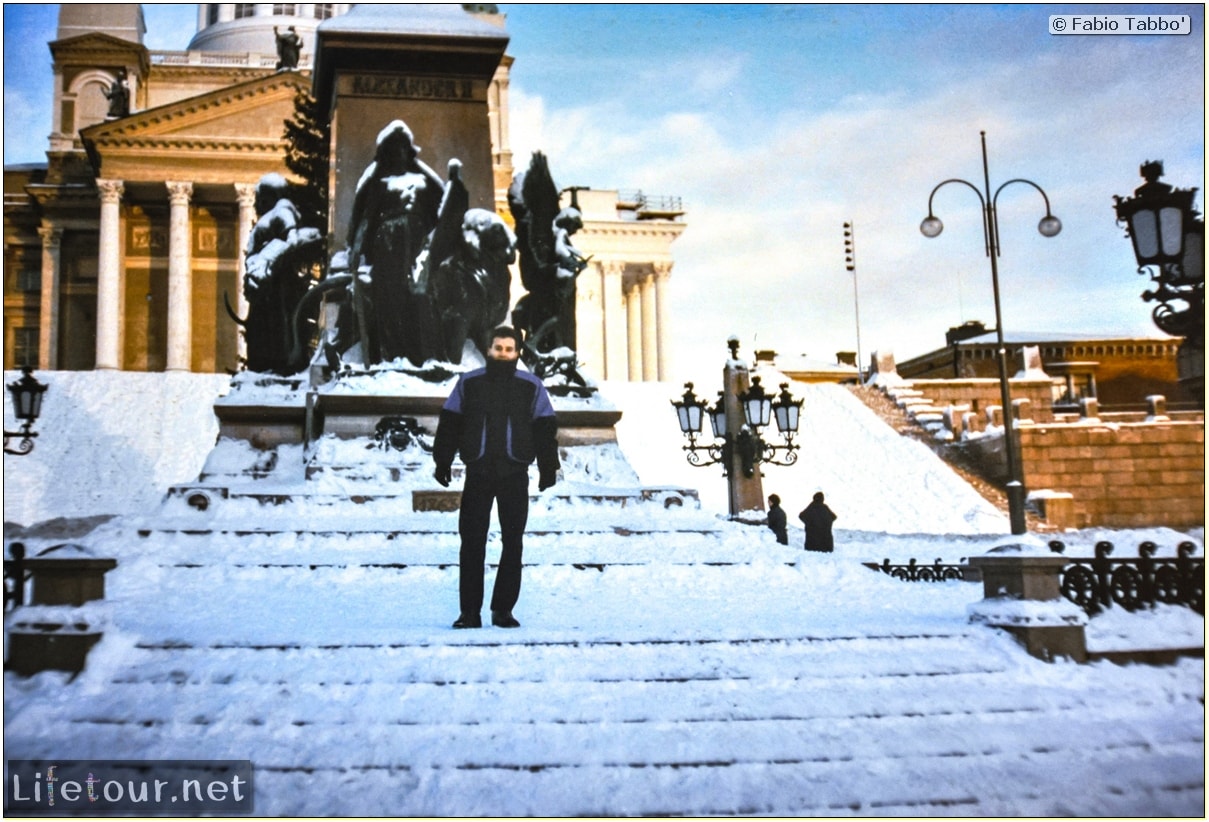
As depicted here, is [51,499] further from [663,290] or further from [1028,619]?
[663,290]

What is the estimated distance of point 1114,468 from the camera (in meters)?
27.8

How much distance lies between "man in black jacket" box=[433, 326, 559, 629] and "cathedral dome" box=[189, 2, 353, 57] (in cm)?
6836

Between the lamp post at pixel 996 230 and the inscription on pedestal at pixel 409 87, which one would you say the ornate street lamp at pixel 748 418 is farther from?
the inscription on pedestal at pixel 409 87

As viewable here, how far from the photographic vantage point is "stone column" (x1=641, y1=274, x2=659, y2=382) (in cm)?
6631

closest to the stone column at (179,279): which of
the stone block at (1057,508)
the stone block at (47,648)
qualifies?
the stone block at (1057,508)

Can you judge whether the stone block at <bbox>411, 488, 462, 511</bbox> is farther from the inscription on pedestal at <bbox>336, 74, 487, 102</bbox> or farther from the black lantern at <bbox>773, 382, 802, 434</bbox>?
the black lantern at <bbox>773, 382, 802, 434</bbox>

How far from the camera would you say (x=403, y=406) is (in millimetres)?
12531

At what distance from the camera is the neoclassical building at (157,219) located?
5253 cm

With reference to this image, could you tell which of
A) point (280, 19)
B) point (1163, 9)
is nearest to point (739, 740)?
point (1163, 9)

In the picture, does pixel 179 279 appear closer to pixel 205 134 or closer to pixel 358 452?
pixel 205 134

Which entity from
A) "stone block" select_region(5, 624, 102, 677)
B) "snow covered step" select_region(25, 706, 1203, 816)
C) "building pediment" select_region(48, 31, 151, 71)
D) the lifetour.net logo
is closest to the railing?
"snow covered step" select_region(25, 706, 1203, 816)

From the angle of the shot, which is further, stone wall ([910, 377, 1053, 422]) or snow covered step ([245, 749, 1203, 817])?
stone wall ([910, 377, 1053, 422])

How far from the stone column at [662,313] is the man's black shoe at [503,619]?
59439 millimetres

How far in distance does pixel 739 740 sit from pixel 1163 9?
537 cm
